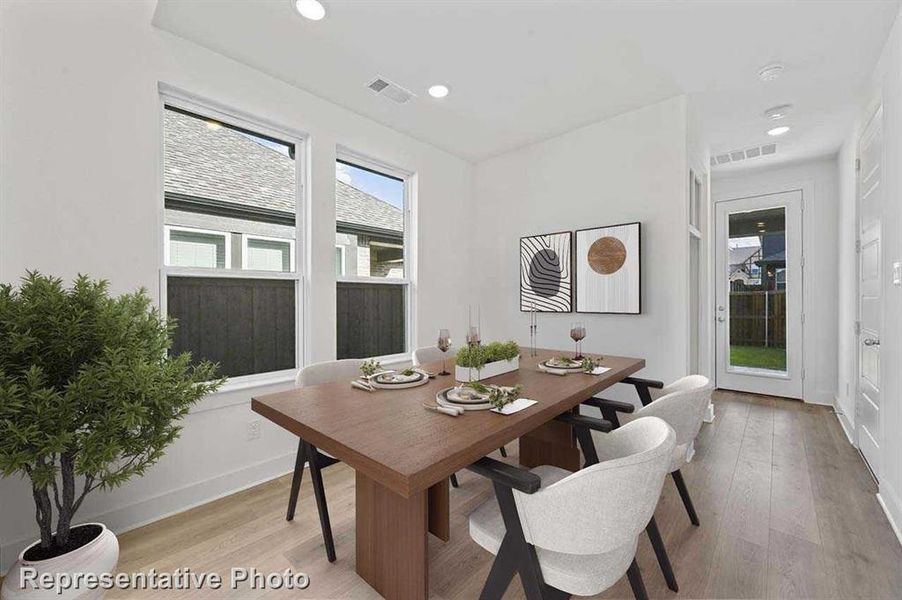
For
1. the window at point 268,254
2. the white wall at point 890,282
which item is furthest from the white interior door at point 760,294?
the window at point 268,254

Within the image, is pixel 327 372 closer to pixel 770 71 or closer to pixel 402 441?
pixel 402 441

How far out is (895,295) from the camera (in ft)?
7.26

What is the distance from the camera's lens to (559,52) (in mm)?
2584

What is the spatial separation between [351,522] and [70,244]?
213 centimetres

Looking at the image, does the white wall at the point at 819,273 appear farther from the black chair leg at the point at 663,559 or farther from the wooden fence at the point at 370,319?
the wooden fence at the point at 370,319

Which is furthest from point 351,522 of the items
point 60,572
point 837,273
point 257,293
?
point 837,273

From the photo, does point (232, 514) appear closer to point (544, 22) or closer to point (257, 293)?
point (257, 293)

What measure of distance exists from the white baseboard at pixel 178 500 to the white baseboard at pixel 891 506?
3.65 meters

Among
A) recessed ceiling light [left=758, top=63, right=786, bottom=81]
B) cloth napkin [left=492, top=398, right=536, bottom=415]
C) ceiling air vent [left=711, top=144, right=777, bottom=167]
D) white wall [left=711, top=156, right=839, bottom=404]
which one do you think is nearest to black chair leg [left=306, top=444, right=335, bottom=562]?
cloth napkin [left=492, top=398, right=536, bottom=415]

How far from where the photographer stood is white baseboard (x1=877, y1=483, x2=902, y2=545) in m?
2.06

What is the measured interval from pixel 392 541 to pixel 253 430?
1616 millimetres

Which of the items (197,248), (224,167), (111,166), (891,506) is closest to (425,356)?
(197,248)

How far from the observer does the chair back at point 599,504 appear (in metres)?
1.07

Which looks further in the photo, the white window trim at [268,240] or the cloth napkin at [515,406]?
the white window trim at [268,240]
